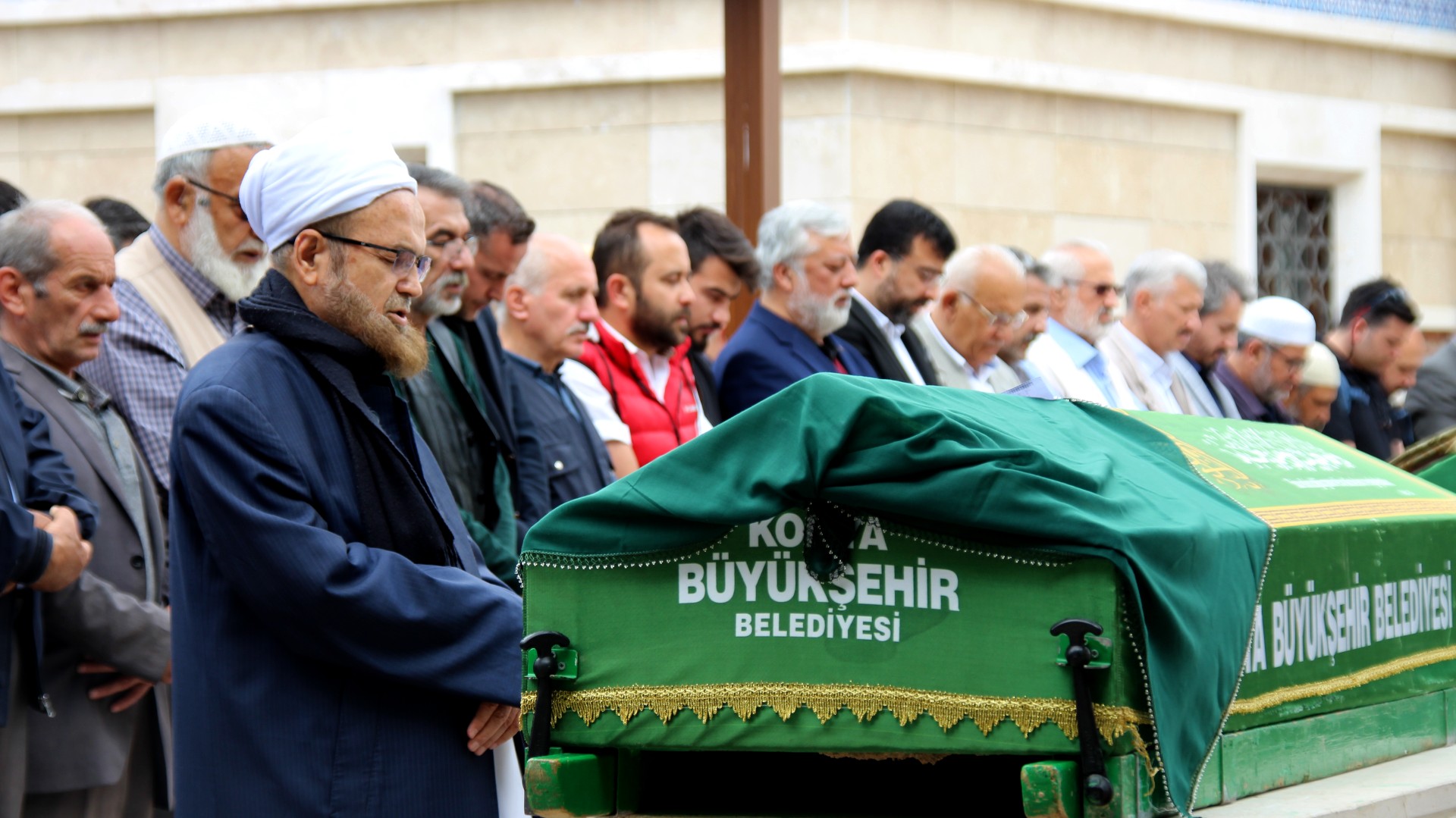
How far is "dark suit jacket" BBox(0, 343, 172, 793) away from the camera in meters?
4.34

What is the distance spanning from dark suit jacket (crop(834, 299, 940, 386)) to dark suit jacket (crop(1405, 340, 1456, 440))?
433 cm

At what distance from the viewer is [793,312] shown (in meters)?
6.59

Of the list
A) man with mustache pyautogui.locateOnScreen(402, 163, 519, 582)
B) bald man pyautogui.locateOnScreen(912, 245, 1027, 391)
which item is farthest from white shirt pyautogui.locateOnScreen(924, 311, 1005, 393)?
man with mustache pyautogui.locateOnScreen(402, 163, 519, 582)

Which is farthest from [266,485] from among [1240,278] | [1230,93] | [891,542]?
[1230,93]

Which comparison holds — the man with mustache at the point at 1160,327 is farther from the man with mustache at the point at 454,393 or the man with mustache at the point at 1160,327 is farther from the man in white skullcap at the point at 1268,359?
the man with mustache at the point at 454,393

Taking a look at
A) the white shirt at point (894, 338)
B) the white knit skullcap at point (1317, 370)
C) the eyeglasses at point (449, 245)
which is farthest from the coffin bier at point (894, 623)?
the white knit skullcap at point (1317, 370)

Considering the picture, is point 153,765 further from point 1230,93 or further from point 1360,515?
point 1230,93

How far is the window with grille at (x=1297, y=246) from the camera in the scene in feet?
44.1

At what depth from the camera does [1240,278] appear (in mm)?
8977

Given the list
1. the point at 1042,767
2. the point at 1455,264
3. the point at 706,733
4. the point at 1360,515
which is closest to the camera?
the point at 1042,767

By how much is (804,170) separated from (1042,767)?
8.30m

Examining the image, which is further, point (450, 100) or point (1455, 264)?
point (1455, 264)

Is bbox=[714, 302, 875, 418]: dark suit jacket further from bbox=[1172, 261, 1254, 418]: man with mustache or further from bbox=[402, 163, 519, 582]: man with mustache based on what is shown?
bbox=[1172, 261, 1254, 418]: man with mustache

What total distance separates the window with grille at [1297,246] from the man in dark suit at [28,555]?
10.6m
